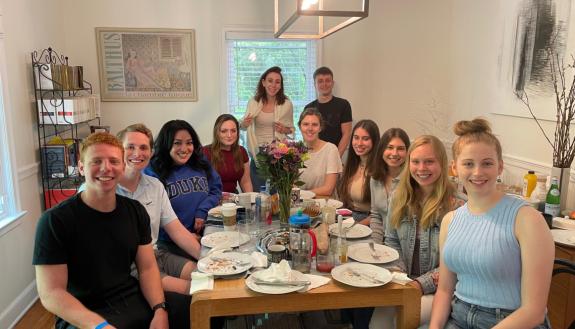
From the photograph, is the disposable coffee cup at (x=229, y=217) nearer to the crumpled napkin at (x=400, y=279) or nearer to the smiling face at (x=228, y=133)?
the crumpled napkin at (x=400, y=279)

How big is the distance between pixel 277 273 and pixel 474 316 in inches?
27.6

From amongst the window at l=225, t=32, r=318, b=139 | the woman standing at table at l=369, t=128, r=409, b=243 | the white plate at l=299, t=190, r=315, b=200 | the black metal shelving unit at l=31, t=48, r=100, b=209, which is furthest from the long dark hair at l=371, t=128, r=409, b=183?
the black metal shelving unit at l=31, t=48, r=100, b=209

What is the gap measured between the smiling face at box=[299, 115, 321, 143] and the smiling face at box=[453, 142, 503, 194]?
1.62 metres

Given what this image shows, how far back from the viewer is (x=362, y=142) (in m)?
2.80

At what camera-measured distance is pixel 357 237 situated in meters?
2.06

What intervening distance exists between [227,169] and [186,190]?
2.13 feet

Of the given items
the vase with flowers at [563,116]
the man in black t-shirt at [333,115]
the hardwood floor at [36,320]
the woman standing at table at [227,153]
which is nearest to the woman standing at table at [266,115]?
the man in black t-shirt at [333,115]

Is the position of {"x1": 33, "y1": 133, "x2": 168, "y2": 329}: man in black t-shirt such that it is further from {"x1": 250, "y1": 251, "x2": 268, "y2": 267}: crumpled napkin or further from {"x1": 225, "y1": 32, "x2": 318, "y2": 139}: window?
{"x1": 225, "y1": 32, "x2": 318, "y2": 139}: window

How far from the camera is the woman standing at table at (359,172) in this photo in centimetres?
273

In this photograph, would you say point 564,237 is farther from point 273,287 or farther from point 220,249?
point 220,249

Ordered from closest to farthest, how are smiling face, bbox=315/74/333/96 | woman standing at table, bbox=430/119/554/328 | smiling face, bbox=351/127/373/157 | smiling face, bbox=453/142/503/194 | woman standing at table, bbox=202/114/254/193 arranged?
1. woman standing at table, bbox=430/119/554/328
2. smiling face, bbox=453/142/503/194
3. smiling face, bbox=351/127/373/157
4. woman standing at table, bbox=202/114/254/193
5. smiling face, bbox=315/74/333/96

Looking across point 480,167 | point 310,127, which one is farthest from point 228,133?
point 480,167

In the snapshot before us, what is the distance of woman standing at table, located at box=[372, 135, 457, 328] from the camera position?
192cm

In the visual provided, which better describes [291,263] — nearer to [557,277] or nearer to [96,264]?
[96,264]
